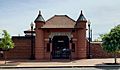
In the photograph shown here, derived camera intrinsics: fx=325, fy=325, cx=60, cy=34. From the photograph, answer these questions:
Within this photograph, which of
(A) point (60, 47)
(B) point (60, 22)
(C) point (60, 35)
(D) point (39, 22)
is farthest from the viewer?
(A) point (60, 47)

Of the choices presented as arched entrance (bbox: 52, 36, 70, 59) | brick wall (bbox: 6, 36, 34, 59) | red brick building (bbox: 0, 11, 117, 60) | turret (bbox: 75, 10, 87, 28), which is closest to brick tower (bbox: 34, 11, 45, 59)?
red brick building (bbox: 0, 11, 117, 60)

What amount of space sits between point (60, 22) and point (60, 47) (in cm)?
327

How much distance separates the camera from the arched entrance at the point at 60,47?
42.2 m

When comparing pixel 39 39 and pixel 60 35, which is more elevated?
pixel 60 35

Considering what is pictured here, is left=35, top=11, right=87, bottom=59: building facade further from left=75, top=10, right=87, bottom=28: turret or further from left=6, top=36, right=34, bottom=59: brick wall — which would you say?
left=6, top=36, right=34, bottom=59: brick wall

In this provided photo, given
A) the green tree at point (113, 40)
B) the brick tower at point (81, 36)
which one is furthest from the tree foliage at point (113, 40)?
the brick tower at point (81, 36)

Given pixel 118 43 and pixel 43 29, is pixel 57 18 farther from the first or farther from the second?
pixel 118 43

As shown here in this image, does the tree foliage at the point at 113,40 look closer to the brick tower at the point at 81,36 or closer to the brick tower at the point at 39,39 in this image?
the brick tower at the point at 81,36

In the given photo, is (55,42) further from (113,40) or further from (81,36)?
(113,40)

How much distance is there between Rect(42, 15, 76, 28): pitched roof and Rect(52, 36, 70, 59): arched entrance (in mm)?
1667

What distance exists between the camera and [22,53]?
139 ft

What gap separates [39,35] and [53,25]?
220cm

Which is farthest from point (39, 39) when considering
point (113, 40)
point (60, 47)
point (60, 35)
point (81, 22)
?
point (113, 40)

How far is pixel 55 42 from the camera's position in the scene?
139 feet
